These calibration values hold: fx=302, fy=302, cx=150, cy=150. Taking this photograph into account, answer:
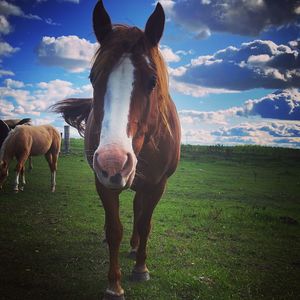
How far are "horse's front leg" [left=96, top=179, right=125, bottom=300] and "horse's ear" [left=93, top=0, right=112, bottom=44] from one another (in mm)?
1611

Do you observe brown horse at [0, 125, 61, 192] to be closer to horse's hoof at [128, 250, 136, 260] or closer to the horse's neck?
the horse's neck

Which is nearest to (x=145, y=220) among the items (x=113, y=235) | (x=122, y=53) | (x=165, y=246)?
(x=113, y=235)

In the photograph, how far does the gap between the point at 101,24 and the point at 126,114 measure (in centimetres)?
116

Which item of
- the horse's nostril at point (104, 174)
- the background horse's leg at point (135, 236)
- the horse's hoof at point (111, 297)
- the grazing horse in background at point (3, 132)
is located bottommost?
the horse's hoof at point (111, 297)

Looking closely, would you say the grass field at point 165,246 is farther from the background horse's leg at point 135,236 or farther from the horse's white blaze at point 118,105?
the horse's white blaze at point 118,105

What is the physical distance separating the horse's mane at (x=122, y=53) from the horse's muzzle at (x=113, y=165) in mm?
720

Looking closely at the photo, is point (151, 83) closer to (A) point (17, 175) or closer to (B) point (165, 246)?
(B) point (165, 246)

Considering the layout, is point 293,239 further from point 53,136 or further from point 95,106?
point 53,136

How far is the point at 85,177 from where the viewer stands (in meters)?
12.7

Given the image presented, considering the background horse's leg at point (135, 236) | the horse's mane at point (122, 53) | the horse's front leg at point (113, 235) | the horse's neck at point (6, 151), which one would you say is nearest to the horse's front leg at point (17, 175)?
the horse's neck at point (6, 151)

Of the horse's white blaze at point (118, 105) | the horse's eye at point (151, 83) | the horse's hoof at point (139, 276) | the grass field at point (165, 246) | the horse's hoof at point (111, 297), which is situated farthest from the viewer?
the horse's hoof at point (139, 276)

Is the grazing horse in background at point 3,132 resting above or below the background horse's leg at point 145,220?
above

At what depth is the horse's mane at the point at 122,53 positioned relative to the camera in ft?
8.63

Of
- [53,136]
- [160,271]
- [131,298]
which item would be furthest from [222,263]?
[53,136]
